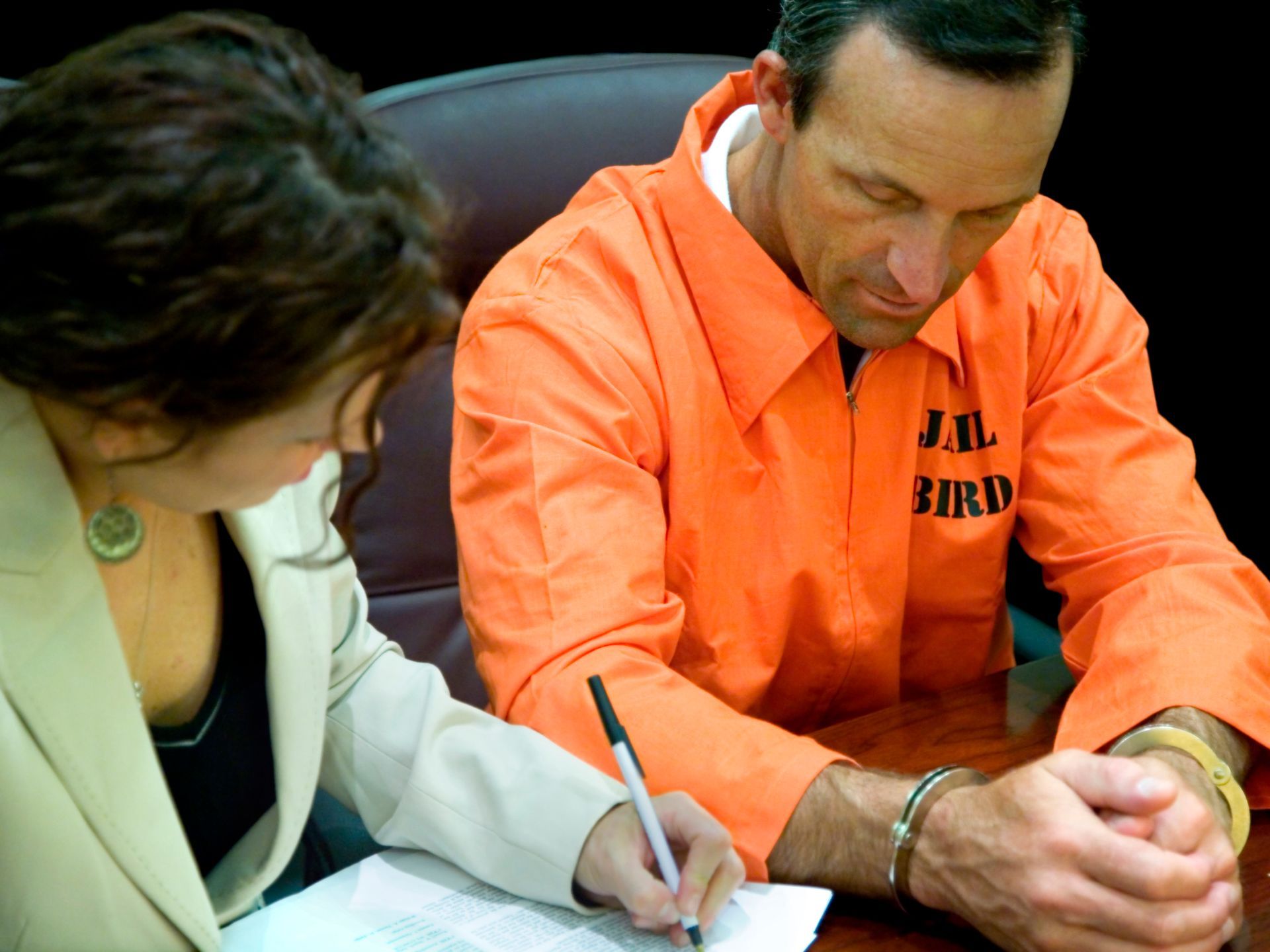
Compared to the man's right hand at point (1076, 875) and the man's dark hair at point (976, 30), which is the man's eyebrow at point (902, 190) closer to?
the man's dark hair at point (976, 30)

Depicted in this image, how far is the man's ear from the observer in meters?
1.42

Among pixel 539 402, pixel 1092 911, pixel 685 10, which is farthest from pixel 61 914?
pixel 685 10

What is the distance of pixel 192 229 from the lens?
759 millimetres

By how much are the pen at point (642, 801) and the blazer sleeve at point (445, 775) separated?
70mm

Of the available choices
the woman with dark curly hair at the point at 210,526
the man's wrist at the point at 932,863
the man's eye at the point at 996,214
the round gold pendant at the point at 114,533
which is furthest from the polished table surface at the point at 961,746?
the round gold pendant at the point at 114,533

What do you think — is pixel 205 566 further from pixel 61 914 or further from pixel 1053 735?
pixel 1053 735

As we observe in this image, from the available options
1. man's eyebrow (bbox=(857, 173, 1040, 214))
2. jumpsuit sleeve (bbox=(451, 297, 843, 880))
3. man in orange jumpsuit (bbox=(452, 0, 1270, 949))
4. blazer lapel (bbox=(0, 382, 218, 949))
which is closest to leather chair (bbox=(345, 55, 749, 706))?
man in orange jumpsuit (bbox=(452, 0, 1270, 949))

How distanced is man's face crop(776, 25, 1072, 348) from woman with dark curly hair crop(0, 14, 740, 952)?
0.56m

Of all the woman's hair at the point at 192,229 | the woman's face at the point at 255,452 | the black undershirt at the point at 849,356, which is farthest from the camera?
the black undershirt at the point at 849,356

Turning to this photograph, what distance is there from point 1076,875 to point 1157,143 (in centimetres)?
140

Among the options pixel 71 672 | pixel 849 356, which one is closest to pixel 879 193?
pixel 849 356

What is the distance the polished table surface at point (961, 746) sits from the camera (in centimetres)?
107

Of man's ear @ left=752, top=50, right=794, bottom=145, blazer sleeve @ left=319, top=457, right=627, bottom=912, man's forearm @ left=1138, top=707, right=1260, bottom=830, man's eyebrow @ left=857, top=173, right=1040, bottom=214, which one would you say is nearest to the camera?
blazer sleeve @ left=319, top=457, right=627, bottom=912

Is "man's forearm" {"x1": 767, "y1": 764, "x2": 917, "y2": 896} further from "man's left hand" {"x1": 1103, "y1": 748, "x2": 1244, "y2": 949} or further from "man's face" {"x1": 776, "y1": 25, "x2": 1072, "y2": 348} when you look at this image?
"man's face" {"x1": 776, "y1": 25, "x2": 1072, "y2": 348}
